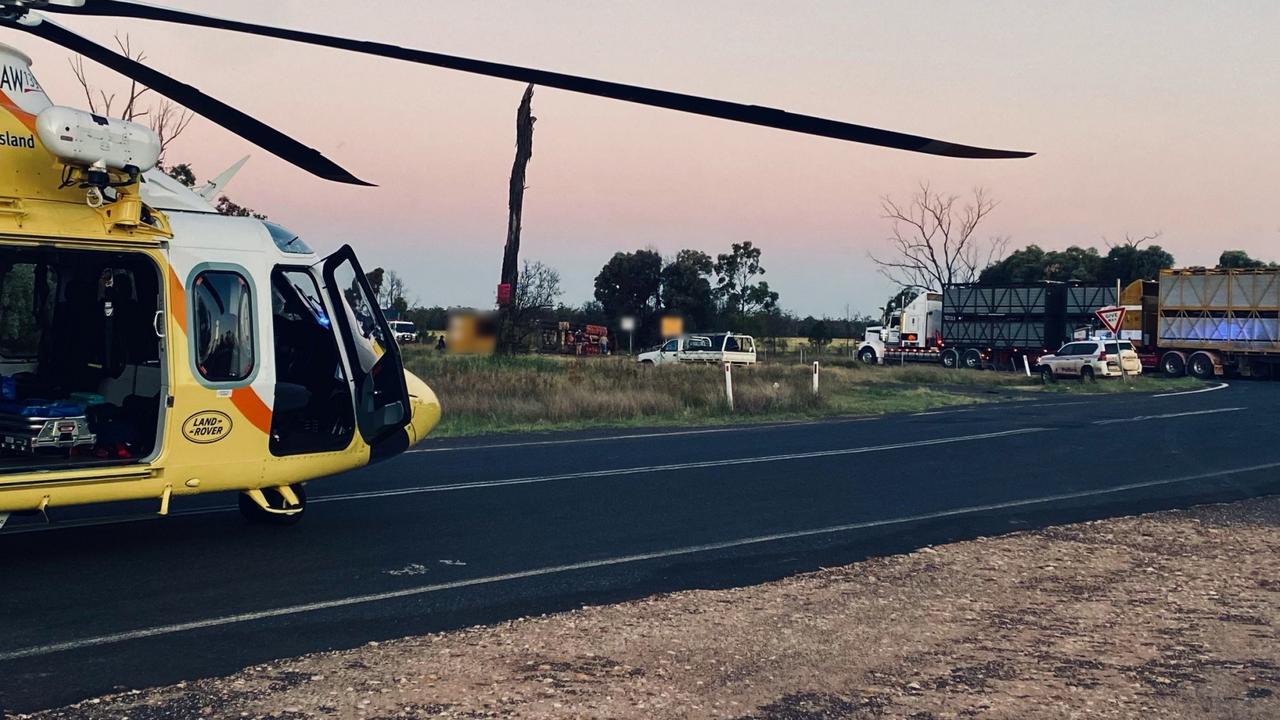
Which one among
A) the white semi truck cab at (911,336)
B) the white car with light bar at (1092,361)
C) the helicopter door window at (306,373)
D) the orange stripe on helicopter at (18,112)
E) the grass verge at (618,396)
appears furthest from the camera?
the white semi truck cab at (911,336)

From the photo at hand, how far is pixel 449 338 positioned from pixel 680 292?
54.8 metres

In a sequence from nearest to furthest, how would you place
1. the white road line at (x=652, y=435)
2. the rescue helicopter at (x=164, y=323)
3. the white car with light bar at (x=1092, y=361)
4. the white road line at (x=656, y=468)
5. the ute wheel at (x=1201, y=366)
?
the rescue helicopter at (x=164, y=323) < the white road line at (x=656, y=468) < the white road line at (x=652, y=435) < the white car with light bar at (x=1092, y=361) < the ute wheel at (x=1201, y=366)

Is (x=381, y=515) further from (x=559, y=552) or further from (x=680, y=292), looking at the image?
(x=680, y=292)

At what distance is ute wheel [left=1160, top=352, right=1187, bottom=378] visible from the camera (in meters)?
44.7

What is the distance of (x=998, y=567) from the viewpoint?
7.77 metres

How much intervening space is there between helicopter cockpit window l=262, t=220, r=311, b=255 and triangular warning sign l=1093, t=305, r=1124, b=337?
42.8 m

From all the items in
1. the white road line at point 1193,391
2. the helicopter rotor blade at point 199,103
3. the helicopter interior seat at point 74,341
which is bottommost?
the white road line at point 1193,391

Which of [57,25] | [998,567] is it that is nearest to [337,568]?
[57,25]

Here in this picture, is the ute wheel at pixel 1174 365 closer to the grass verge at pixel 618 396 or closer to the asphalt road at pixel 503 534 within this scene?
the grass verge at pixel 618 396

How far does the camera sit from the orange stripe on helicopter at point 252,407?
791cm

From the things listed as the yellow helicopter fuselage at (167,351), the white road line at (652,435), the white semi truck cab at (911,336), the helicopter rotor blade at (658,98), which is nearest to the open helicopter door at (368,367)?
the yellow helicopter fuselage at (167,351)

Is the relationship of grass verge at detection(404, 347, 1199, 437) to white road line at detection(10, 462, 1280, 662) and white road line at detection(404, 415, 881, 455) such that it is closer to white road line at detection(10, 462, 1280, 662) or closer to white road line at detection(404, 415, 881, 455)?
white road line at detection(404, 415, 881, 455)

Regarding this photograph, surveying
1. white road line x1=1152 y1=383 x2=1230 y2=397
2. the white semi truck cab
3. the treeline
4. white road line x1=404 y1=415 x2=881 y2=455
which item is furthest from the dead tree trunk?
the treeline

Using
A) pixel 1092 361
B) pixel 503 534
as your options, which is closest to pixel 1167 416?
pixel 503 534
